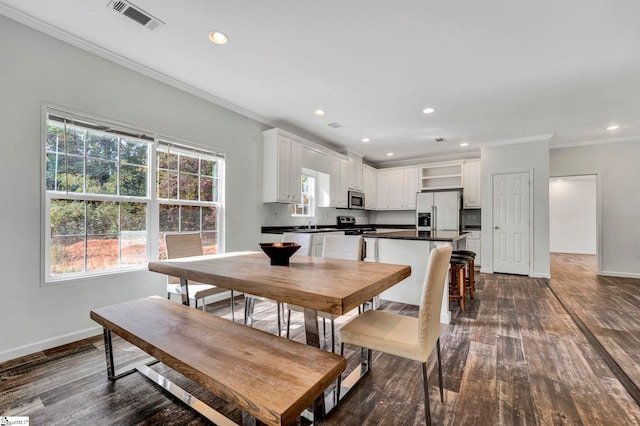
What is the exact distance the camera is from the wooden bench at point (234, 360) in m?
0.99

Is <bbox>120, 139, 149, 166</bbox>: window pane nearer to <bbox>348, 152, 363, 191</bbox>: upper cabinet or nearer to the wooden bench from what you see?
the wooden bench

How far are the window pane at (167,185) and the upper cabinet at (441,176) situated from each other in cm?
545

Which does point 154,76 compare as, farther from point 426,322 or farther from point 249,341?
point 426,322

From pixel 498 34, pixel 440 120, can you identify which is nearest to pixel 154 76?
pixel 498 34

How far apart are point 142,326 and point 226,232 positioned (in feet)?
7.17

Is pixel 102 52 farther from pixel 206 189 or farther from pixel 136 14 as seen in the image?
pixel 206 189

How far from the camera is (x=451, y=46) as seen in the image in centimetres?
251

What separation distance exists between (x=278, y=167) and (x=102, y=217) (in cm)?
222

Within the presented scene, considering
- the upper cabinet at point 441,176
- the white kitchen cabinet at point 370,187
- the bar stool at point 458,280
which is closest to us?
Result: the bar stool at point 458,280

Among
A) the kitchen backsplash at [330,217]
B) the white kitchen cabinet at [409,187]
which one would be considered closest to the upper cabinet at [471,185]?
the white kitchen cabinet at [409,187]

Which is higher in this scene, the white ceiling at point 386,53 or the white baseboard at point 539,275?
the white ceiling at point 386,53

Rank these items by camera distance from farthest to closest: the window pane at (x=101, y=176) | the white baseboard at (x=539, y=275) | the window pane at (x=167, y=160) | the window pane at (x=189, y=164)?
the white baseboard at (x=539, y=275) < the window pane at (x=189, y=164) < the window pane at (x=167, y=160) < the window pane at (x=101, y=176)

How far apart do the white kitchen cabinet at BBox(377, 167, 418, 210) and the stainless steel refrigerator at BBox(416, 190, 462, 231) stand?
0.56 m

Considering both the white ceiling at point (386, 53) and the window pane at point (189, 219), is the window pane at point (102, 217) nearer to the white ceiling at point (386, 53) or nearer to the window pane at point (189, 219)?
the window pane at point (189, 219)
